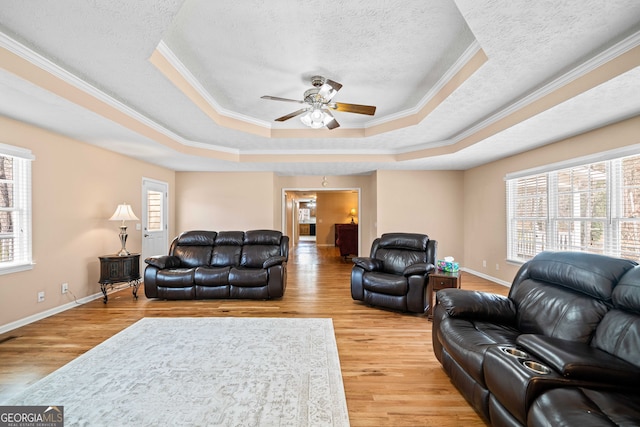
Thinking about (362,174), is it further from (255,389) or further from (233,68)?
(255,389)

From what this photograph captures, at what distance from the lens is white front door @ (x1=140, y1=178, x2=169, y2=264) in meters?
5.73

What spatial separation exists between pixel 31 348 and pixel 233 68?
3.40m

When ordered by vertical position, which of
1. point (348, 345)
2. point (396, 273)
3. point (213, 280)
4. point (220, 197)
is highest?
point (220, 197)

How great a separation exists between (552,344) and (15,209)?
5205 millimetres

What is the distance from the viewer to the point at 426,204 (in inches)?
265

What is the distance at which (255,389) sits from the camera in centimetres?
204

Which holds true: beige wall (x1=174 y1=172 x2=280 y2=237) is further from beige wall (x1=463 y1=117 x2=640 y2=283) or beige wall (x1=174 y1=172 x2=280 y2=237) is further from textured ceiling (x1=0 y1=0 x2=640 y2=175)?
beige wall (x1=463 y1=117 x2=640 y2=283)

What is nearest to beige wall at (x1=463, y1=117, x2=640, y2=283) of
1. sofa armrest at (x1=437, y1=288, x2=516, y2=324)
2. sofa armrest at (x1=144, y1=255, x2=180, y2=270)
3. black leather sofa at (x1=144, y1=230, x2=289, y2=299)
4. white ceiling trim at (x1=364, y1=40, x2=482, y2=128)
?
white ceiling trim at (x1=364, y1=40, x2=482, y2=128)

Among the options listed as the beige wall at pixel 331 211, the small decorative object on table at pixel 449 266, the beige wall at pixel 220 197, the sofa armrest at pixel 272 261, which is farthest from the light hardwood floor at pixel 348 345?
the beige wall at pixel 331 211

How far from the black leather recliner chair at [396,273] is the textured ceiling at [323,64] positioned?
5.95 ft

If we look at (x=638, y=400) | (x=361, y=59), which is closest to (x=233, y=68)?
(x=361, y=59)

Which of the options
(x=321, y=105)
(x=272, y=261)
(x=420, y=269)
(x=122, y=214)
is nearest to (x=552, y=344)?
(x=420, y=269)

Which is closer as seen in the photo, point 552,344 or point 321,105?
point 552,344

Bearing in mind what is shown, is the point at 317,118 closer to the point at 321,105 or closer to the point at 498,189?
the point at 321,105
